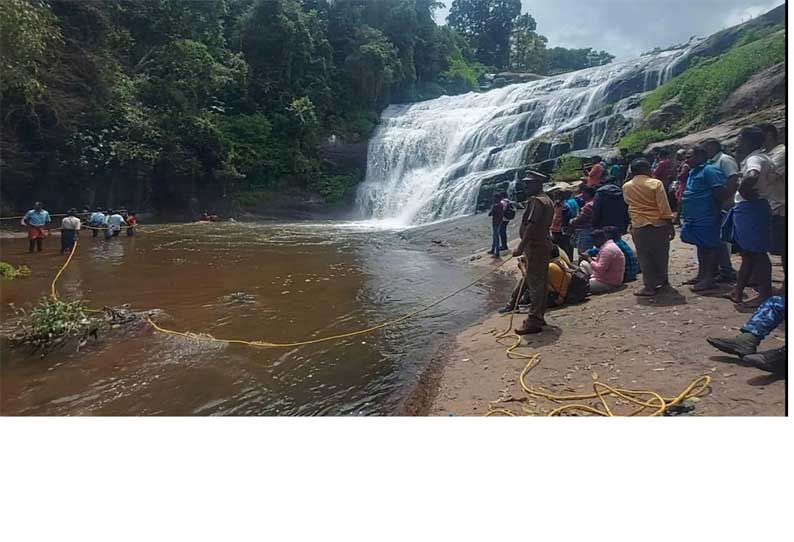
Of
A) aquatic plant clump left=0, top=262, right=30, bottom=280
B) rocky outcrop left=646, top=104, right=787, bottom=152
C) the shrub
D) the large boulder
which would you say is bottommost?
aquatic plant clump left=0, top=262, right=30, bottom=280

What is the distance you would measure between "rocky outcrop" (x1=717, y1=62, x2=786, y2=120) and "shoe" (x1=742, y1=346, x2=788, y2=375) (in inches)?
356

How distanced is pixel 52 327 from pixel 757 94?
517 inches

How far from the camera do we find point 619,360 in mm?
3670

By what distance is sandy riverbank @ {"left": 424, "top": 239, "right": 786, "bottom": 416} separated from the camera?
3.07m

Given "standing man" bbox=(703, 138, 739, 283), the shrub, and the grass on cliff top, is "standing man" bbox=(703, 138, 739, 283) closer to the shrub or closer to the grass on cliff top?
the shrub

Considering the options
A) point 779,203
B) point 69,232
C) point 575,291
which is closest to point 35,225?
point 69,232

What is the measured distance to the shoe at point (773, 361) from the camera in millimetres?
2988

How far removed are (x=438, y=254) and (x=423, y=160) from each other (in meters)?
11.0

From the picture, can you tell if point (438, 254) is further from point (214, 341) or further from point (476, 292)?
point (214, 341)

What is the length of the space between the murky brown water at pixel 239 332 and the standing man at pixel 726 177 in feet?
8.41

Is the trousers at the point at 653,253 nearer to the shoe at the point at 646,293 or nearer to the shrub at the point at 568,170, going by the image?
the shoe at the point at 646,293

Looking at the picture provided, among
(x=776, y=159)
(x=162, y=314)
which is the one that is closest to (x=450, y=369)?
(x=776, y=159)

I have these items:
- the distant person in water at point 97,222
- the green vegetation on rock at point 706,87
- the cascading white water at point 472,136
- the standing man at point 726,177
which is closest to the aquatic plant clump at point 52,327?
the standing man at point 726,177

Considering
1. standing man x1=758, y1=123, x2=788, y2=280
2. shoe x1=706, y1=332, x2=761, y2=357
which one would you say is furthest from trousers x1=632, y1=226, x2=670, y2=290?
shoe x1=706, y1=332, x2=761, y2=357
